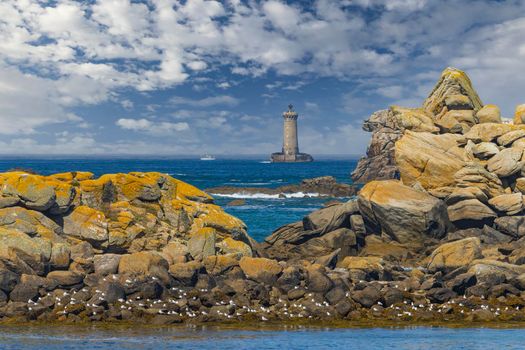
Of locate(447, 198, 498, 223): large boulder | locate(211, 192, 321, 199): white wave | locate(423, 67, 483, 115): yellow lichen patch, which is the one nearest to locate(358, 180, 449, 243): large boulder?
locate(447, 198, 498, 223): large boulder

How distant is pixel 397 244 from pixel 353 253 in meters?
3.58

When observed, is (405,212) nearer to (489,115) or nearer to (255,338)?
(489,115)

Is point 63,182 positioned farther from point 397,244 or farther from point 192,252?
point 397,244

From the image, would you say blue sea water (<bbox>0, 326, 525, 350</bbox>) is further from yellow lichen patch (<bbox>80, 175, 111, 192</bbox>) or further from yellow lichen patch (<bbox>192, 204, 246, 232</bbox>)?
yellow lichen patch (<bbox>80, 175, 111, 192</bbox>)

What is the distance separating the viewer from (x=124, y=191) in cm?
4328

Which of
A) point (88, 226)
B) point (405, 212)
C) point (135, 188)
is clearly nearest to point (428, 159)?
point (405, 212)

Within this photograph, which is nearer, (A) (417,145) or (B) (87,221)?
(B) (87,221)

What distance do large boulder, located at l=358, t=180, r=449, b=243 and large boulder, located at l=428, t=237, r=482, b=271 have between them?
5663 mm

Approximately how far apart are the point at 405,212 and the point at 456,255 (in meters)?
7.15

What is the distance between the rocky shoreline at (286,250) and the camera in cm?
3009

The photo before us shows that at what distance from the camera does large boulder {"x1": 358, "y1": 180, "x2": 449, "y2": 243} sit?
1793 inches

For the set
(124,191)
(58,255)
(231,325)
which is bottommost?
(231,325)

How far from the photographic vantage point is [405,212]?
45.6 metres

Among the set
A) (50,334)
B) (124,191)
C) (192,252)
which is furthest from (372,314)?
(124,191)
